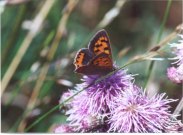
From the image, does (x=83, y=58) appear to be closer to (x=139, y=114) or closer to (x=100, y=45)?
(x=100, y=45)

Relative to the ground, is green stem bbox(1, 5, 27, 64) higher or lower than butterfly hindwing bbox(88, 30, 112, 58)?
higher

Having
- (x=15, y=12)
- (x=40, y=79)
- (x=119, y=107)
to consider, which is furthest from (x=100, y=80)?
(x=15, y=12)

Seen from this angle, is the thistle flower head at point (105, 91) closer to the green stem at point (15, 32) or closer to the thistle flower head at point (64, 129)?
the thistle flower head at point (64, 129)

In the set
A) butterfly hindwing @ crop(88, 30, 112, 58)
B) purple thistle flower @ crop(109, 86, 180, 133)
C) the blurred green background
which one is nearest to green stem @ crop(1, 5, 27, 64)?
the blurred green background

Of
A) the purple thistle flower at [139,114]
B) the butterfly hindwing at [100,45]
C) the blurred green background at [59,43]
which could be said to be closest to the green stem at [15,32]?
the blurred green background at [59,43]

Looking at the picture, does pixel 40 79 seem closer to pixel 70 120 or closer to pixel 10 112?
pixel 10 112

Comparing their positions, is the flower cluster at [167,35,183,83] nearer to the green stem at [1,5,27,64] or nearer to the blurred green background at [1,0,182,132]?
the blurred green background at [1,0,182,132]

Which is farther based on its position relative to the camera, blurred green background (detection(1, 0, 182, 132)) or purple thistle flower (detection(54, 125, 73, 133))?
blurred green background (detection(1, 0, 182, 132))
